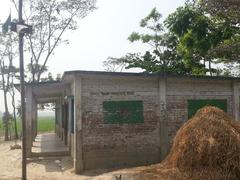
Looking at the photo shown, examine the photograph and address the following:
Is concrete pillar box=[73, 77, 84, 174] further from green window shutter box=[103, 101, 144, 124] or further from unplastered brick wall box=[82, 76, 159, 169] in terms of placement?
green window shutter box=[103, 101, 144, 124]

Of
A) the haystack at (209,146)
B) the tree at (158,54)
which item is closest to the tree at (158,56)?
the tree at (158,54)

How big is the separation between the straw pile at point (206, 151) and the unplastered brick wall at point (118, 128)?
4504mm

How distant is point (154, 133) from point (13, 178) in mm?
5096

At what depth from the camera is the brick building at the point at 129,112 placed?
49.4ft

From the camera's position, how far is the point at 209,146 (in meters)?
9.98

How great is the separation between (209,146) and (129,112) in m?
6.00

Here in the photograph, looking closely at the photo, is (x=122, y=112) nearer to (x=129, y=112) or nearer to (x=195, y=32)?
(x=129, y=112)

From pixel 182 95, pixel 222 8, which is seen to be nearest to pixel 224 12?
pixel 222 8

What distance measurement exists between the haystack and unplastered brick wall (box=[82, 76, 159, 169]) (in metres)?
4.61

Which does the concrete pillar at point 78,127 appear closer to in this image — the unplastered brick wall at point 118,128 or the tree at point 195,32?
the unplastered brick wall at point 118,128

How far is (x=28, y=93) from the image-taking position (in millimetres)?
18609

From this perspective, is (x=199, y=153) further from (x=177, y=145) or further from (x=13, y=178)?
(x=13, y=178)

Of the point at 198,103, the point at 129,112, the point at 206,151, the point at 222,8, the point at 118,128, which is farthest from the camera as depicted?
the point at 198,103

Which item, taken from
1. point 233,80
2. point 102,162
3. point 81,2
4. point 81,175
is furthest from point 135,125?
point 81,2
